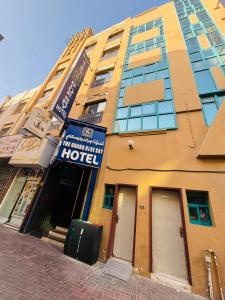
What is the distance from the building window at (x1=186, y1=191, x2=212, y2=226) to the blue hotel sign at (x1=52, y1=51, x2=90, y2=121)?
24.1ft

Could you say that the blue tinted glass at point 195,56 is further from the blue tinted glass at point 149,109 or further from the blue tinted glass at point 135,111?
the blue tinted glass at point 135,111

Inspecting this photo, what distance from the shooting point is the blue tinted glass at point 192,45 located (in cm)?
972

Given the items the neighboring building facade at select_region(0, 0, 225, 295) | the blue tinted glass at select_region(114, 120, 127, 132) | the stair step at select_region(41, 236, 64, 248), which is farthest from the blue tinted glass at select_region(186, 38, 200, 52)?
the stair step at select_region(41, 236, 64, 248)

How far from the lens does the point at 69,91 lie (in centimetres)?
924

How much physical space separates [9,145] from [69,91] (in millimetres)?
5508

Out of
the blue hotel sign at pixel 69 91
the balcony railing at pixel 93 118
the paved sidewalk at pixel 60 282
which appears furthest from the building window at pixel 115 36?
the paved sidewalk at pixel 60 282

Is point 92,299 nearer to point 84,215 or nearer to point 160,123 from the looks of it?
point 84,215

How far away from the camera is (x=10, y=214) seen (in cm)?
848

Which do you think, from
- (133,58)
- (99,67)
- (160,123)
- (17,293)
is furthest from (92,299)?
(99,67)

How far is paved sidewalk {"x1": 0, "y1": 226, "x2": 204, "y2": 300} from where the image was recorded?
10.2 feet

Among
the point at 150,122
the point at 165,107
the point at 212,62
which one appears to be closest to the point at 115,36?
the point at 212,62

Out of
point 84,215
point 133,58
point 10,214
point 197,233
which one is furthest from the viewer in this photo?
point 133,58

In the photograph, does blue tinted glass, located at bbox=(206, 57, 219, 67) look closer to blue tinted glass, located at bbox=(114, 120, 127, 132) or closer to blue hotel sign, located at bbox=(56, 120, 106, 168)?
blue tinted glass, located at bbox=(114, 120, 127, 132)

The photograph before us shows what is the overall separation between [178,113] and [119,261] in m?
6.97
